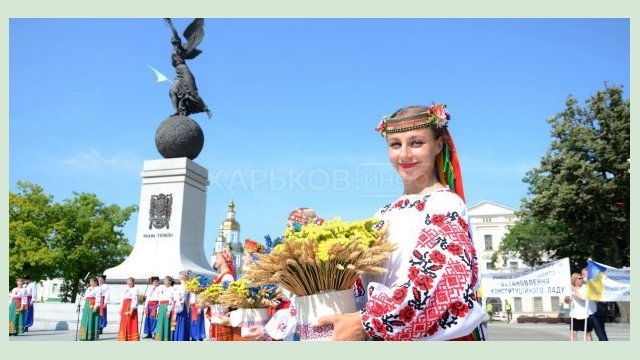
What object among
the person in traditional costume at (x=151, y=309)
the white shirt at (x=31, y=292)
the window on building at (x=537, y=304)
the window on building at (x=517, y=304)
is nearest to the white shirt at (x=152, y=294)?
the person in traditional costume at (x=151, y=309)

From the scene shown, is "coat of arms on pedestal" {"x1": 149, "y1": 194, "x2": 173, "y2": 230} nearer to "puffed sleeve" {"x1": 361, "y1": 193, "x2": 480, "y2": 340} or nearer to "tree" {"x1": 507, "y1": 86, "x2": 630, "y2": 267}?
"puffed sleeve" {"x1": 361, "y1": 193, "x2": 480, "y2": 340}

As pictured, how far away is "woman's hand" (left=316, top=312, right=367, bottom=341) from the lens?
2.38 metres

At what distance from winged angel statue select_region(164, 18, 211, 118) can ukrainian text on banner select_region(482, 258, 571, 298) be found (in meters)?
11.0

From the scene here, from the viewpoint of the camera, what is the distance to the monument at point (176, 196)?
49.3ft

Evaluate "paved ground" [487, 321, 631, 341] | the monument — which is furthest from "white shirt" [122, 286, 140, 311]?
"paved ground" [487, 321, 631, 341]

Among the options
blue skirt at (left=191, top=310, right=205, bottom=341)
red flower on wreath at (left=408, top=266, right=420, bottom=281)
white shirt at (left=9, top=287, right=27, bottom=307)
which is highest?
Result: red flower on wreath at (left=408, top=266, right=420, bottom=281)

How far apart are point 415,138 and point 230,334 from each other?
341 cm

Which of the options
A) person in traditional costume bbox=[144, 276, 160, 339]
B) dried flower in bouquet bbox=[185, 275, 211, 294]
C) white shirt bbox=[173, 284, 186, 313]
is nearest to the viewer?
dried flower in bouquet bbox=[185, 275, 211, 294]

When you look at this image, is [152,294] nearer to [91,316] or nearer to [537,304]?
[91,316]

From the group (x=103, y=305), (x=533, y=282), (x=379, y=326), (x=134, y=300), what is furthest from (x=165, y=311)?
(x=379, y=326)

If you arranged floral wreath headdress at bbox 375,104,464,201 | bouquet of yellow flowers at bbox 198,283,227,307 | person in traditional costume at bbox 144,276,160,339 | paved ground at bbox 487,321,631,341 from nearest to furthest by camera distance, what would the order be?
floral wreath headdress at bbox 375,104,464,201
bouquet of yellow flowers at bbox 198,283,227,307
person in traditional costume at bbox 144,276,160,339
paved ground at bbox 487,321,631,341

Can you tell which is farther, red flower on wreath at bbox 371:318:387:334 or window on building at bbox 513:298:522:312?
window on building at bbox 513:298:522:312

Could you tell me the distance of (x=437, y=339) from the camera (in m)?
2.34

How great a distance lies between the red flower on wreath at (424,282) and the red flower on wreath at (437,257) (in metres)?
0.10
